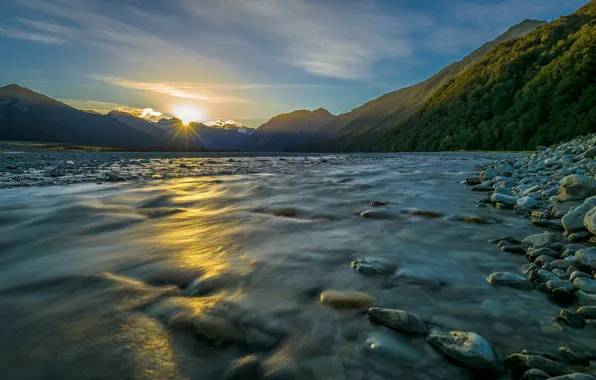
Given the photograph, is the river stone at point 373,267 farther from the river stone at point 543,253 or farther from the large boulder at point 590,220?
the large boulder at point 590,220

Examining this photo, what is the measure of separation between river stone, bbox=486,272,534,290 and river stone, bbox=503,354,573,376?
4.10 feet

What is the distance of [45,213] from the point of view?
6.28 metres

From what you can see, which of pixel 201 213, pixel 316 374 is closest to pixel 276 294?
pixel 316 374

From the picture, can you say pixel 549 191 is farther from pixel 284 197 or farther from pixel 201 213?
pixel 201 213

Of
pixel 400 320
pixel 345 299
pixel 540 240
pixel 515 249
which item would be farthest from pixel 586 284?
pixel 345 299

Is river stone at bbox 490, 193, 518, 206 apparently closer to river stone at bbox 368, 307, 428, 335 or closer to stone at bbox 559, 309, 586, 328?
stone at bbox 559, 309, 586, 328

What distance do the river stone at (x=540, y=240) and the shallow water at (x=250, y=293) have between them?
449 millimetres

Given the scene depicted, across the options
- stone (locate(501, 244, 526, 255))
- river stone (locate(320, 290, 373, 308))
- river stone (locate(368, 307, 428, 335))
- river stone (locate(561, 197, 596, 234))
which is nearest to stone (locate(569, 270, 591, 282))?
→ stone (locate(501, 244, 526, 255))

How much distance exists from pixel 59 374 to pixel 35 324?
0.81m

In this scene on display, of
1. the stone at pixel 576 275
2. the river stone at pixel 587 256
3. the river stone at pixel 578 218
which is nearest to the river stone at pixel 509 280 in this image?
the stone at pixel 576 275

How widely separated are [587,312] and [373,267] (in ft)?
5.64

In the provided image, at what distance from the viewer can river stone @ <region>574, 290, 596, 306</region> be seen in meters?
2.44

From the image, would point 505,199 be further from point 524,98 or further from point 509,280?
point 524,98

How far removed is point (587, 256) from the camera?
2.98 m
